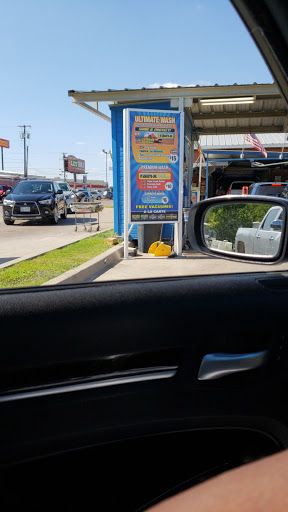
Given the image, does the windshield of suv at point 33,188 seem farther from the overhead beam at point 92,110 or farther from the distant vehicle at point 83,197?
the overhead beam at point 92,110

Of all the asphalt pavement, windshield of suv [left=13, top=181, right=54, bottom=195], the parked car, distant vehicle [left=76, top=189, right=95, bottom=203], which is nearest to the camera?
the asphalt pavement

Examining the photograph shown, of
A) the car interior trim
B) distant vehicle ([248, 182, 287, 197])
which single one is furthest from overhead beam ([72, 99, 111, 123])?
the car interior trim

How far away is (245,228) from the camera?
220 cm

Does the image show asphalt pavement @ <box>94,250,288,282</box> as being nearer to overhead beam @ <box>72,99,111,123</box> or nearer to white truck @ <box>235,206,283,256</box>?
overhead beam @ <box>72,99,111,123</box>

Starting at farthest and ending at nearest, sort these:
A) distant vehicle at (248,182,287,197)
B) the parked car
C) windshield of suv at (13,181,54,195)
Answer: windshield of suv at (13,181,54,195) < the parked car < distant vehicle at (248,182,287,197)

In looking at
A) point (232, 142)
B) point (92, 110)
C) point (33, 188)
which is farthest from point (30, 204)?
point (232, 142)

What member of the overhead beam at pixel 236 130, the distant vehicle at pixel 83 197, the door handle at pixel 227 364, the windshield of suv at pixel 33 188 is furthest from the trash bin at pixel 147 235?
the distant vehicle at pixel 83 197

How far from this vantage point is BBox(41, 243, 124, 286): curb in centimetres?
579

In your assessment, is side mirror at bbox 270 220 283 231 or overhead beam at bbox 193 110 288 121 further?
overhead beam at bbox 193 110 288 121

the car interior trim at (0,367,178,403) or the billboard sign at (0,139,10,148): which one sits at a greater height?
the billboard sign at (0,139,10,148)

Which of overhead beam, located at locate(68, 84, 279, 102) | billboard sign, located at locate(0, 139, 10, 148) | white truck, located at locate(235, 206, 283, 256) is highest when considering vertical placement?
billboard sign, located at locate(0, 139, 10, 148)

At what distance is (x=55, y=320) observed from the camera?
1.65m

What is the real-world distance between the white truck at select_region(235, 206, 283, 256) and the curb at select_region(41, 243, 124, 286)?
337 centimetres

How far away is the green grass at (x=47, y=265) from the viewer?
5750mm
